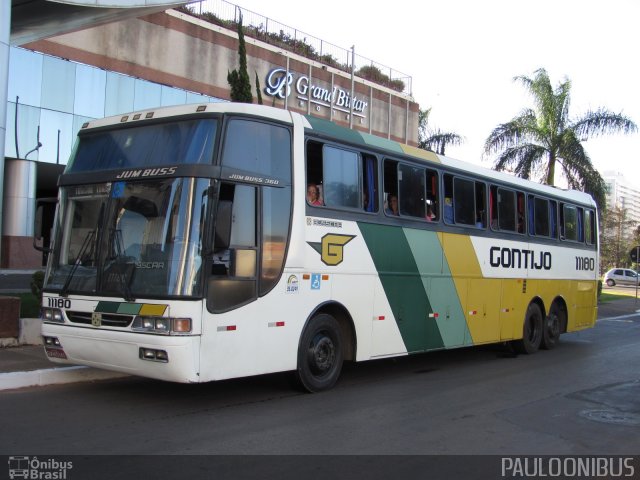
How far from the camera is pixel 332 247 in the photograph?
8.29 m

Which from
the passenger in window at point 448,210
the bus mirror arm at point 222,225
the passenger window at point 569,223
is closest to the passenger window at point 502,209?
the passenger in window at point 448,210

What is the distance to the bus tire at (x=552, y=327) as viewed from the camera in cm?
1373

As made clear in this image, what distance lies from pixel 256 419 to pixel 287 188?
2.73 meters

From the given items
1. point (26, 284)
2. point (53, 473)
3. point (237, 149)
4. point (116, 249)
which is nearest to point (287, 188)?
point (237, 149)

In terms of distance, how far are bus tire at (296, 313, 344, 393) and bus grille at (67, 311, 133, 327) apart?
7.01 ft

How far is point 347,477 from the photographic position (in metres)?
5.09

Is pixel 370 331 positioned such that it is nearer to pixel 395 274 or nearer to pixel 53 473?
pixel 395 274

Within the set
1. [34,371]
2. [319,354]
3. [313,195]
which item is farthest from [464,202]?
[34,371]

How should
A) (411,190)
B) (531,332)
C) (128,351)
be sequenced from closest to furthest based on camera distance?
1. (128,351)
2. (411,190)
3. (531,332)

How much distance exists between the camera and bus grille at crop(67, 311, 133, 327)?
6.77 metres

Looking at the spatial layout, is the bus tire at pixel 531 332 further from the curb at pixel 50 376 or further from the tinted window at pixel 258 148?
the curb at pixel 50 376

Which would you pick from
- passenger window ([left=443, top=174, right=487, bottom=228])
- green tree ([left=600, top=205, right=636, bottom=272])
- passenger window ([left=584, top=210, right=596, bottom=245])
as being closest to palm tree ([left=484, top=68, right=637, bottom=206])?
passenger window ([left=584, top=210, right=596, bottom=245])

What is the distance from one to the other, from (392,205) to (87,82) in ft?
61.6

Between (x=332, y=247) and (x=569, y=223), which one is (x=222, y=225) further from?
(x=569, y=223)
